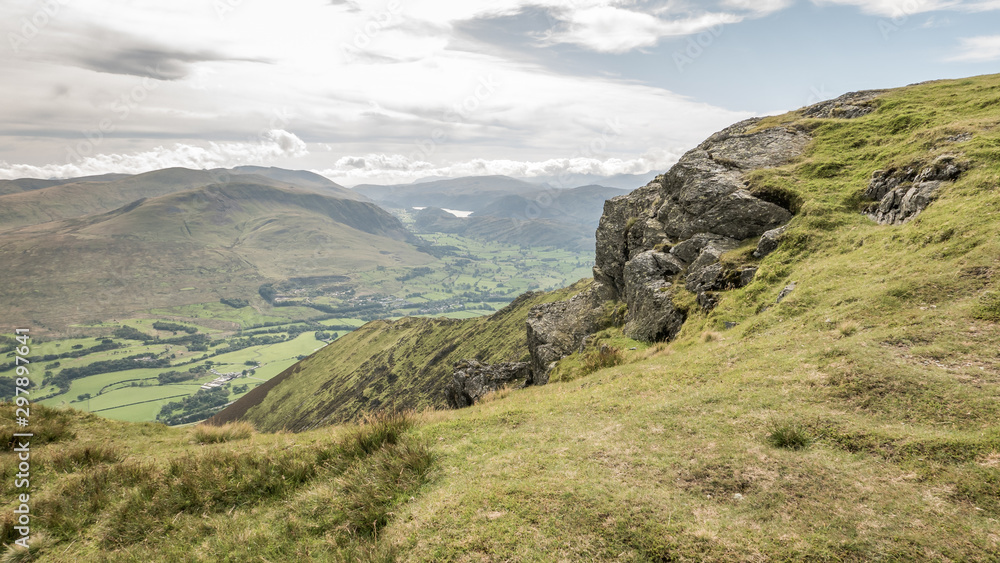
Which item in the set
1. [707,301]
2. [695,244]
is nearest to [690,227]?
[695,244]

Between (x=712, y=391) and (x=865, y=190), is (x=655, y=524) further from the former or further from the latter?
(x=865, y=190)

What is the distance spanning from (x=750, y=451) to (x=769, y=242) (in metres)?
21.1

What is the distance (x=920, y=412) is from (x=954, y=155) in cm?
2128

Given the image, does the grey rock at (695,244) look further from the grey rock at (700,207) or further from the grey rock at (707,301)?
the grey rock at (707,301)

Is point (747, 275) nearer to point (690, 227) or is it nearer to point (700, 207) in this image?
point (690, 227)

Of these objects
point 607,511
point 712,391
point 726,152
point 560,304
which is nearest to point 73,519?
point 607,511

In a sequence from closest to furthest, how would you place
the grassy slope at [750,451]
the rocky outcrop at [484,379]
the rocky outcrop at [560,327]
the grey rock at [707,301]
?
the grassy slope at [750,451] < the grey rock at [707,301] < the rocky outcrop at [560,327] < the rocky outcrop at [484,379]

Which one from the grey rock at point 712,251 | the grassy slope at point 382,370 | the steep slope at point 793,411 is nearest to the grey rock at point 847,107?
the steep slope at point 793,411

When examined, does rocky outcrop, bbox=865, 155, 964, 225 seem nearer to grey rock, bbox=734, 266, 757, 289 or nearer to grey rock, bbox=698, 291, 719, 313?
grey rock, bbox=734, 266, 757, 289

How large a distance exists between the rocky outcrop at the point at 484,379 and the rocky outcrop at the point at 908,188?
2796 cm

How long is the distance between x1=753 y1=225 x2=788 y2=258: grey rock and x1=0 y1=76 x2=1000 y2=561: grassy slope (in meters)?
6.03

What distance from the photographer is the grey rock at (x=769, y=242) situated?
26.4 metres

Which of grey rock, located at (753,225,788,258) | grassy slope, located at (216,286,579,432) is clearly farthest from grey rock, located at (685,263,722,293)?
grassy slope, located at (216,286,579,432)

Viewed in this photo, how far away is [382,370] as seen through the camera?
14812 cm
